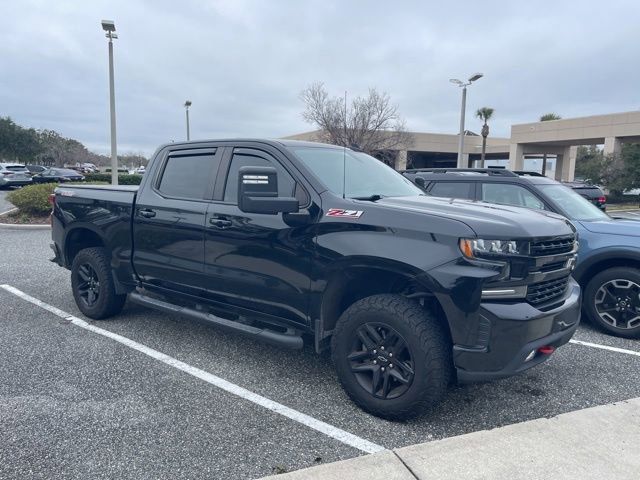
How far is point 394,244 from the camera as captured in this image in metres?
3.21

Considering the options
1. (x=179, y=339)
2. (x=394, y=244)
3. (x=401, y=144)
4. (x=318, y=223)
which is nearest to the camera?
(x=394, y=244)

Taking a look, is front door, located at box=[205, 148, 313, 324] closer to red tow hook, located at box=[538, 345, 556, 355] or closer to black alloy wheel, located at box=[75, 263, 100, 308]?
red tow hook, located at box=[538, 345, 556, 355]

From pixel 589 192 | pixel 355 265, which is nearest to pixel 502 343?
pixel 355 265

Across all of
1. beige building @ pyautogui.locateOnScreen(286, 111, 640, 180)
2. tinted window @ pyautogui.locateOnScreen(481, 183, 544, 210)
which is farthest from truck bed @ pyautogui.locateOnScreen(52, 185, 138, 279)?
beige building @ pyautogui.locateOnScreen(286, 111, 640, 180)

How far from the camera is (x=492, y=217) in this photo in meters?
3.21

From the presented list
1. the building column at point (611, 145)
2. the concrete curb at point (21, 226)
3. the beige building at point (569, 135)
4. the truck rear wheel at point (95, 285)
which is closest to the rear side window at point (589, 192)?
the truck rear wheel at point (95, 285)

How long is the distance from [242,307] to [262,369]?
588 millimetres

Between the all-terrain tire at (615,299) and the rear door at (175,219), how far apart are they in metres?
4.09

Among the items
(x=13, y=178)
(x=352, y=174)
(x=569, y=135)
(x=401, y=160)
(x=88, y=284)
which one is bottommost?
(x=88, y=284)

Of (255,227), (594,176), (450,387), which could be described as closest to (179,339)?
(255,227)

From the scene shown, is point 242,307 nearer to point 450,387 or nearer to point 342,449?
point 342,449

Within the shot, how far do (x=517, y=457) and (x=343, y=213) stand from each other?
1844mm

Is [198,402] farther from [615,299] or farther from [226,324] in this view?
[615,299]

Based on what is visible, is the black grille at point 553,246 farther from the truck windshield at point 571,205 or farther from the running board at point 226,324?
the truck windshield at point 571,205
